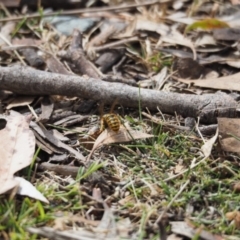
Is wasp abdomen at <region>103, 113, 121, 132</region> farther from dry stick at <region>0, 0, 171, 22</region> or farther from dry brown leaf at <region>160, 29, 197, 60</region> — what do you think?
dry stick at <region>0, 0, 171, 22</region>

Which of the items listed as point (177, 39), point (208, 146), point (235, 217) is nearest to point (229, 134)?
point (208, 146)

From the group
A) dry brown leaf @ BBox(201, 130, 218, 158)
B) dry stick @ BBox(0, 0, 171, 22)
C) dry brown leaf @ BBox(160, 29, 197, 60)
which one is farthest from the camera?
dry stick @ BBox(0, 0, 171, 22)

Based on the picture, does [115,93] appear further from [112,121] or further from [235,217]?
[235,217]

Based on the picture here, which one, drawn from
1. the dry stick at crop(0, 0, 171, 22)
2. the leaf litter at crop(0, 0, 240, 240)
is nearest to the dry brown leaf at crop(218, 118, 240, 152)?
the leaf litter at crop(0, 0, 240, 240)

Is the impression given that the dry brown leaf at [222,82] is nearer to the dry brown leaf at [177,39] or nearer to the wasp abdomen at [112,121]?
the dry brown leaf at [177,39]

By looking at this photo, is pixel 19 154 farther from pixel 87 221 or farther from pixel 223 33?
pixel 223 33

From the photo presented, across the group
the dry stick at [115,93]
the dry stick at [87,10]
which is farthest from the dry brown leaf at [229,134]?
the dry stick at [87,10]
